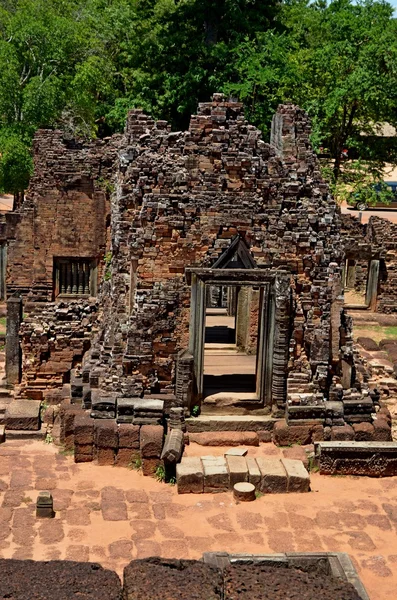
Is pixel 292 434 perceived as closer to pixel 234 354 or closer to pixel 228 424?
pixel 228 424

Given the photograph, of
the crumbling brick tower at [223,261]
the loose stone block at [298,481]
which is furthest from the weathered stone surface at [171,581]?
the crumbling brick tower at [223,261]

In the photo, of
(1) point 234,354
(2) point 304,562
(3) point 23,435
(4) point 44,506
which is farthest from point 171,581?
(1) point 234,354

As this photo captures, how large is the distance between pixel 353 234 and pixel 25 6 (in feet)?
53.5

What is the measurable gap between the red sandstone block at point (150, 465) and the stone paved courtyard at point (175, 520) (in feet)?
0.41

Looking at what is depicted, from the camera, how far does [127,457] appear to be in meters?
11.2

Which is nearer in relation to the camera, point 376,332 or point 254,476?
point 254,476

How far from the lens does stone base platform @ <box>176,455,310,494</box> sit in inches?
409

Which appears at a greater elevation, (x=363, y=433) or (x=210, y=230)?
(x=210, y=230)

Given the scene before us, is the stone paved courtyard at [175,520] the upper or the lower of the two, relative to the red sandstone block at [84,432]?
lower

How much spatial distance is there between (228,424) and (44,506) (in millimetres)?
3230

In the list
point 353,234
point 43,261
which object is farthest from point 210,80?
point 43,261

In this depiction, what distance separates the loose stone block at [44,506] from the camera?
31.7 ft

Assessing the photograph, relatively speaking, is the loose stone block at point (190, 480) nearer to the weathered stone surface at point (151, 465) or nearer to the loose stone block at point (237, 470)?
the loose stone block at point (237, 470)

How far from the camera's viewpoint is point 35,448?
11.9 meters
